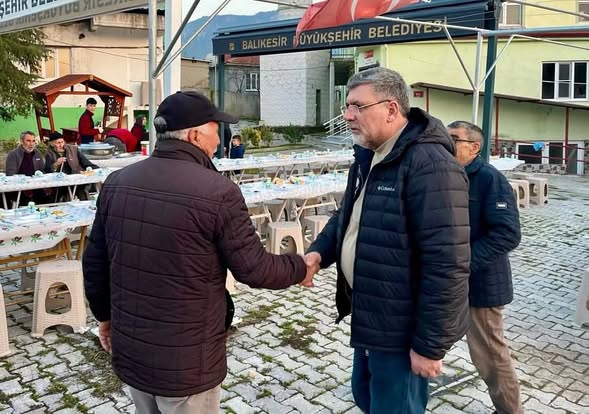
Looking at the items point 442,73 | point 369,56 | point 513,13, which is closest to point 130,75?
point 369,56

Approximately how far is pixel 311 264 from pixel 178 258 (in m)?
0.73

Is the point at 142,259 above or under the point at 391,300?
above

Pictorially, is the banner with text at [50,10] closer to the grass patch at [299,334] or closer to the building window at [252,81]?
the grass patch at [299,334]

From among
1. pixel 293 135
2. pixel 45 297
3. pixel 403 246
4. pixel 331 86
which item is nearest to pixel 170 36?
pixel 45 297

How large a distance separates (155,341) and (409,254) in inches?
38.0

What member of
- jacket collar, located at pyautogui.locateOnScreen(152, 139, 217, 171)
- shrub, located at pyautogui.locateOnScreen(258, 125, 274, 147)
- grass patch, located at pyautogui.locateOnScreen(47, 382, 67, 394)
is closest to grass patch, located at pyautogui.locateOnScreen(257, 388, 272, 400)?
grass patch, located at pyautogui.locateOnScreen(47, 382, 67, 394)

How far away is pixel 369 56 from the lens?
902 inches

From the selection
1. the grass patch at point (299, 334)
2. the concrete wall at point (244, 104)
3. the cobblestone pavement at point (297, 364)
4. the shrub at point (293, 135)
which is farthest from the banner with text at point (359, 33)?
the concrete wall at point (244, 104)

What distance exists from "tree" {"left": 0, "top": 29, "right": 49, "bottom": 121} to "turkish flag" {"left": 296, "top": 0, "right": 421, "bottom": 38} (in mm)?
11565

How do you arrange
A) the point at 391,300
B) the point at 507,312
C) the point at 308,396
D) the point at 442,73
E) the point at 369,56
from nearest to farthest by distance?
the point at 391,300
the point at 308,396
the point at 507,312
the point at 442,73
the point at 369,56

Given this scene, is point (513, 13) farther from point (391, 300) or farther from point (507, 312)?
point (391, 300)

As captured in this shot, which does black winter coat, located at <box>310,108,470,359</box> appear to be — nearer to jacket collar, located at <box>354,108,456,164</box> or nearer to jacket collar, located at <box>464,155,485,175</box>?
jacket collar, located at <box>354,108,456,164</box>

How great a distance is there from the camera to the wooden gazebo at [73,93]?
16.0 metres

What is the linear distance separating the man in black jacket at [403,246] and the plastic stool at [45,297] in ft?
10.7
